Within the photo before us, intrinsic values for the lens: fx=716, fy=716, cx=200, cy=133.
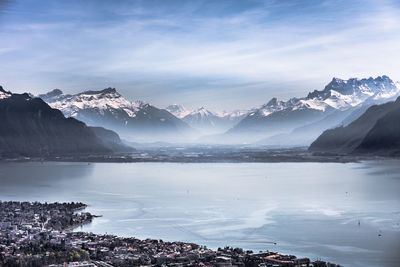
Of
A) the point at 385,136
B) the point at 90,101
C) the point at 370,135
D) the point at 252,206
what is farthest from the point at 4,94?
the point at 90,101

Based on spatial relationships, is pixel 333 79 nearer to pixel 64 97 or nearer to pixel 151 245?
pixel 64 97

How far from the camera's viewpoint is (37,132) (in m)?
47.0

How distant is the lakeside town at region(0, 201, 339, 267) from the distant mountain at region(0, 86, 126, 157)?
104 ft

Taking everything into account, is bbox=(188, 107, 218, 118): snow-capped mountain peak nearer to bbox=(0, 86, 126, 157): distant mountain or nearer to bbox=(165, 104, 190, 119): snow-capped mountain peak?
bbox=(165, 104, 190, 119): snow-capped mountain peak

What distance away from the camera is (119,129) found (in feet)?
319

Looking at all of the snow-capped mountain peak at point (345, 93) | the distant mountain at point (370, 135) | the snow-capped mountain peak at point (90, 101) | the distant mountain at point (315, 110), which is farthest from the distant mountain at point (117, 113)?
the distant mountain at point (370, 135)

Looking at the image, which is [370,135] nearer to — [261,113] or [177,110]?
[261,113]

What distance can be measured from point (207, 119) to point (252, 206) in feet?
506

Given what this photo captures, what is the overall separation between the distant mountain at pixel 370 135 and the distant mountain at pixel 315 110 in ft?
104

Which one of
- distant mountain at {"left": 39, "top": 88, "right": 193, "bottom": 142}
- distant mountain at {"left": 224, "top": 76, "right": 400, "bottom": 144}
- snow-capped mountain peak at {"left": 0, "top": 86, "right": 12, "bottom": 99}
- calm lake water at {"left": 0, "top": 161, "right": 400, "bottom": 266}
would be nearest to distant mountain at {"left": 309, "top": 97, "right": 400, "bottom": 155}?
calm lake water at {"left": 0, "top": 161, "right": 400, "bottom": 266}

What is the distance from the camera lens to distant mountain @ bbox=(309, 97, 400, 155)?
1549 inches

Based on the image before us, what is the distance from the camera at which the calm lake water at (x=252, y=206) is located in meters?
11.5

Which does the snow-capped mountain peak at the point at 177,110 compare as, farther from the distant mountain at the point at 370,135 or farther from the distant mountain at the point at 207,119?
the distant mountain at the point at 370,135

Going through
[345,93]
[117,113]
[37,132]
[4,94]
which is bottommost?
[37,132]
